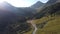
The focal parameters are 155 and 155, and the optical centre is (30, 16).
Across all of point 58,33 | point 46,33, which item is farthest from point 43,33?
point 58,33

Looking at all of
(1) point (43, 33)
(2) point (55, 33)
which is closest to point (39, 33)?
(1) point (43, 33)

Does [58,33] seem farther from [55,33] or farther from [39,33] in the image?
[39,33]

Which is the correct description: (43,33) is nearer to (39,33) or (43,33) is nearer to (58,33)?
(39,33)

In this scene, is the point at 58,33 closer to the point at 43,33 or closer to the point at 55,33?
the point at 55,33

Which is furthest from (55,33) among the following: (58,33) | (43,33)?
(43,33)

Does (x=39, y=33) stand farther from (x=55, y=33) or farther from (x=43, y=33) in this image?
(x=55, y=33)

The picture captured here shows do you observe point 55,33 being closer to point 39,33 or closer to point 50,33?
point 50,33
